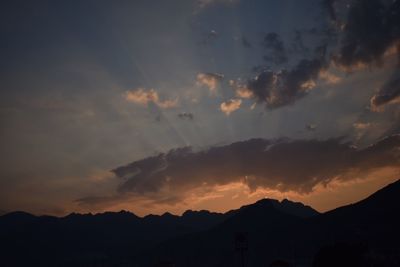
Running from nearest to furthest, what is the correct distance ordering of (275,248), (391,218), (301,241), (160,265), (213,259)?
(160,265) < (391,218) < (301,241) < (275,248) < (213,259)

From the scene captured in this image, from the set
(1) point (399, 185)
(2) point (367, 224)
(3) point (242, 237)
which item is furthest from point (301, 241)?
(3) point (242, 237)

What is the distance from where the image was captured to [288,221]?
198m

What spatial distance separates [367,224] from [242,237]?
92.9 metres

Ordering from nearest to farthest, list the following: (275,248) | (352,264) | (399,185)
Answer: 1. (352,264)
2. (399,185)
3. (275,248)

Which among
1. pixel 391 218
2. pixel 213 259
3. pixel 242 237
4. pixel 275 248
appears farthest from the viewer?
pixel 213 259

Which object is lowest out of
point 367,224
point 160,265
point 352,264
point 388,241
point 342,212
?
point 352,264

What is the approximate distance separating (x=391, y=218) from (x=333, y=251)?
2999 inches

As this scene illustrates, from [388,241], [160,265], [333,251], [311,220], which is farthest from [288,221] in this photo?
[333,251]

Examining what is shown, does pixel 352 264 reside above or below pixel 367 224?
below

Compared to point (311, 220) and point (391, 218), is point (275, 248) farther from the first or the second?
point (391, 218)

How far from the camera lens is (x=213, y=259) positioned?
195750mm

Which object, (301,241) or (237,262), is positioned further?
(237,262)

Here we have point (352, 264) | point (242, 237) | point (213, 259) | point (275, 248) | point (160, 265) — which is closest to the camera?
point (242, 237)

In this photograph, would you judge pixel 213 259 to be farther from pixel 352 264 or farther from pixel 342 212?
pixel 352 264
